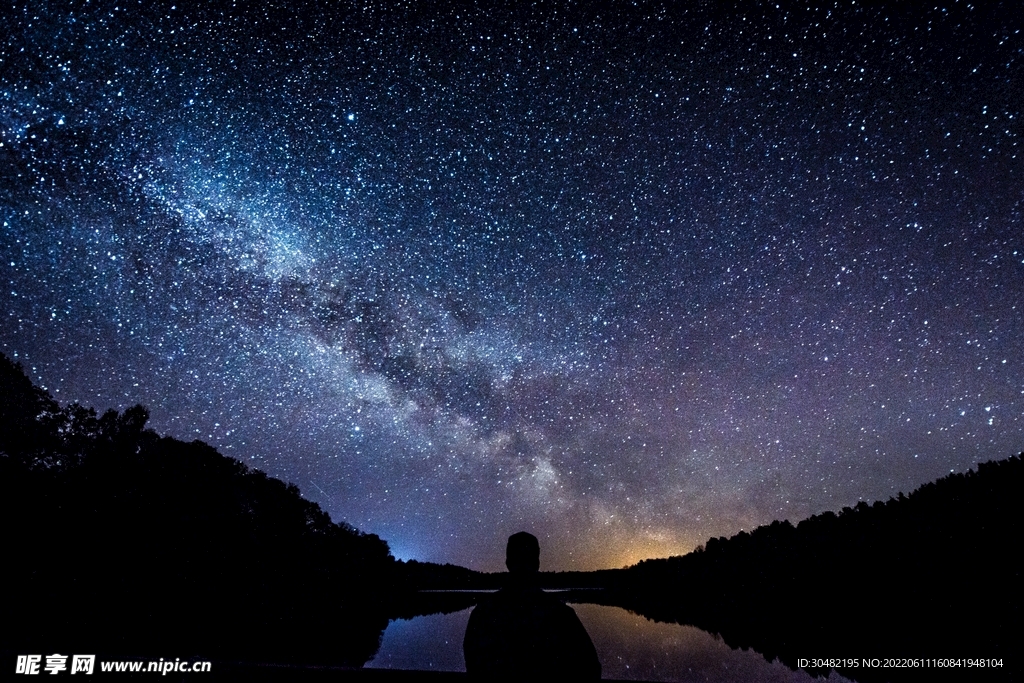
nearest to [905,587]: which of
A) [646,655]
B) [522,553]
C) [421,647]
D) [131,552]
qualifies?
[646,655]

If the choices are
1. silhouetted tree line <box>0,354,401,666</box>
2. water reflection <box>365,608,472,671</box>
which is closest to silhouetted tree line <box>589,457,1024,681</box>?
water reflection <box>365,608,472,671</box>

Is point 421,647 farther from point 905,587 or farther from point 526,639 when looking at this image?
point 905,587

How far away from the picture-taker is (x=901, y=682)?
49.1 ft

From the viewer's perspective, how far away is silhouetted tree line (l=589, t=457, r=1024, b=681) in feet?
76.9

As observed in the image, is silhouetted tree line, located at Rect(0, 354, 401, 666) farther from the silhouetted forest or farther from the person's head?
the person's head

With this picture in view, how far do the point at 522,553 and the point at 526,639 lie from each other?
55cm

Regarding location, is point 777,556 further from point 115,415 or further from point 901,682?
point 115,415

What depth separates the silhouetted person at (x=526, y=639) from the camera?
109 inches

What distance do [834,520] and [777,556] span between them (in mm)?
10537

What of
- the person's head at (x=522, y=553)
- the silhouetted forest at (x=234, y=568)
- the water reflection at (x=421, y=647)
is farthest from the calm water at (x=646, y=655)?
the person's head at (x=522, y=553)

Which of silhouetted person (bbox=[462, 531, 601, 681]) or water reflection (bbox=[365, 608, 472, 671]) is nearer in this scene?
silhouetted person (bbox=[462, 531, 601, 681])

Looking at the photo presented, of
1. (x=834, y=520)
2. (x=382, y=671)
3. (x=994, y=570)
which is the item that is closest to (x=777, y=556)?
(x=834, y=520)

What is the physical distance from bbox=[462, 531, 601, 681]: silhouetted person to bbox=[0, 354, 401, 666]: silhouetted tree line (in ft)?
52.2

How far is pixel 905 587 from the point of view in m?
39.9
